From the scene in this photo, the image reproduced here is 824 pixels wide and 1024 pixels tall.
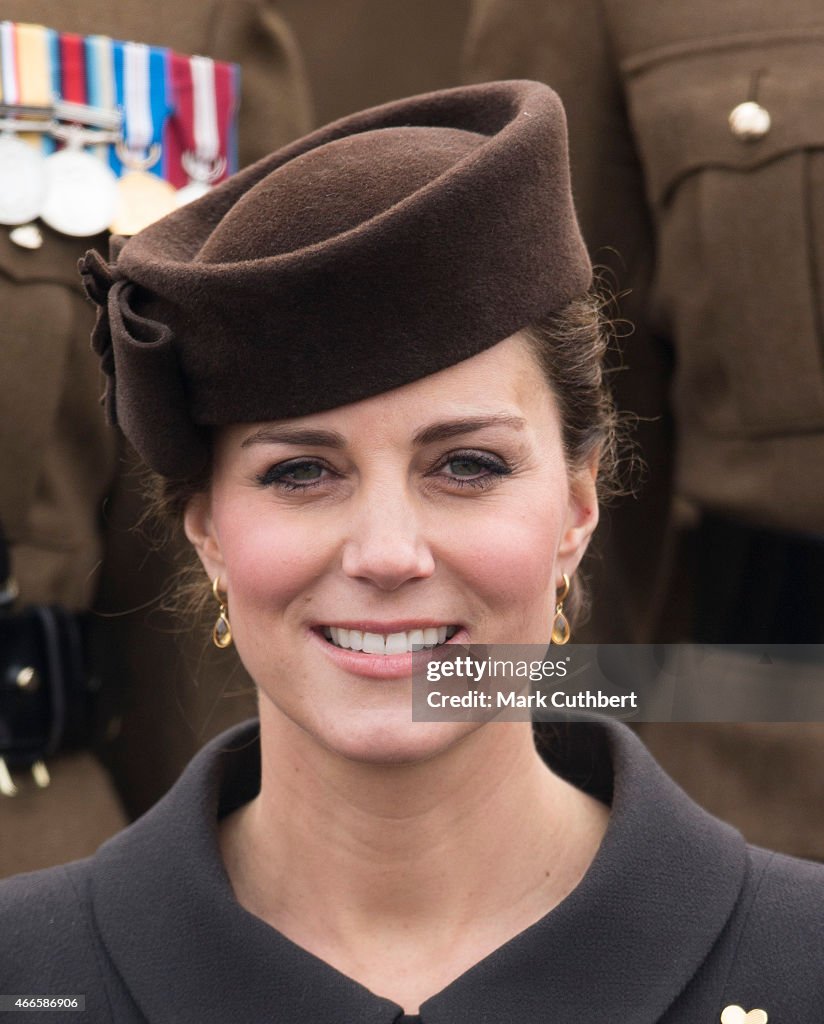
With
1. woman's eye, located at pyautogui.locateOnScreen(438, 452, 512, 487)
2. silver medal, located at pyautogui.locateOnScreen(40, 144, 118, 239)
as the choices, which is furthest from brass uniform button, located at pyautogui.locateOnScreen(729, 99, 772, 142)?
Answer: woman's eye, located at pyautogui.locateOnScreen(438, 452, 512, 487)

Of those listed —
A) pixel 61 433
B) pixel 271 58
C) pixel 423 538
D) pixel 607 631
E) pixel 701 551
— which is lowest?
pixel 607 631

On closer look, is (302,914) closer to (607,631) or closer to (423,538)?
(423,538)

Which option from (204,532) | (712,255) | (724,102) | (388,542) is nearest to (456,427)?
(388,542)

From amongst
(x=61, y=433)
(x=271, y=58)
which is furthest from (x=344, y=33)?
(x=61, y=433)

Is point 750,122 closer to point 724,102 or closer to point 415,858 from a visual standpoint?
point 724,102

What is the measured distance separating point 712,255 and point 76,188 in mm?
1001

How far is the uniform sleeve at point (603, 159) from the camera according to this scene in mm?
3051

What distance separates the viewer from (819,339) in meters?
2.89

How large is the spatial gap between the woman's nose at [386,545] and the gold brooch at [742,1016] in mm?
555

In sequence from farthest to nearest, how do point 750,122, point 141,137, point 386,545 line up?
point 141,137 → point 750,122 → point 386,545

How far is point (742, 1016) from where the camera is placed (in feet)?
6.49

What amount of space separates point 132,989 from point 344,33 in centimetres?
233

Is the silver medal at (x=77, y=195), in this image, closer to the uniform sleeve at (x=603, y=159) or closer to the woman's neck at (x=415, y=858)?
the uniform sleeve at (x=603, y=159)

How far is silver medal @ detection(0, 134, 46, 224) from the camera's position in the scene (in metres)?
2.93
